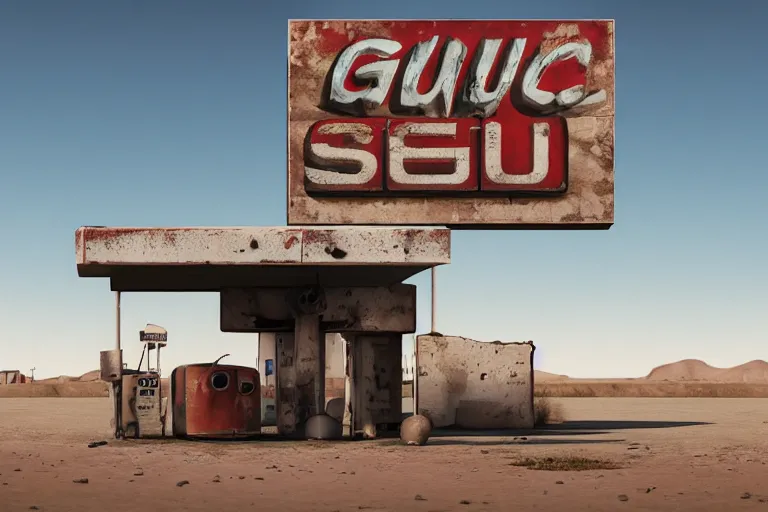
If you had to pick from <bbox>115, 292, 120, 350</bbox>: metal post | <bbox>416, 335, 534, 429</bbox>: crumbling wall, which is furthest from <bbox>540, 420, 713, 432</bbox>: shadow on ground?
<bbox>115, 292, 120, 350</bbox>: metal post

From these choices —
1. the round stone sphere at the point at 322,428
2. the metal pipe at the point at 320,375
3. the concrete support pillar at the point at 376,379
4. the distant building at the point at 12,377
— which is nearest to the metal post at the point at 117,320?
the metal pipe at the point at 320,375

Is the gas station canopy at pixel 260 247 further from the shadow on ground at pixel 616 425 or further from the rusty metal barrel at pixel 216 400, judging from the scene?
the shadow on ground at pixel 616 425

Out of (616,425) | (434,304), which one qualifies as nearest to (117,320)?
(434,304)

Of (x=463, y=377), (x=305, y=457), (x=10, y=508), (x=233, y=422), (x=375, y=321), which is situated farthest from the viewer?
(x=463, y=377)

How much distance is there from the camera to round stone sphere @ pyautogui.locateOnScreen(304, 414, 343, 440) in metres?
22.8

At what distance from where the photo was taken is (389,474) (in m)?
15.8

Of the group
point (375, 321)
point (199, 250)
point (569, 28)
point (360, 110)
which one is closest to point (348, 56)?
point (360, 110)

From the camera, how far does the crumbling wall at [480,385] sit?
2772 cm

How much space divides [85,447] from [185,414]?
7.78ft

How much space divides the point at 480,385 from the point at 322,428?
20.4 feet

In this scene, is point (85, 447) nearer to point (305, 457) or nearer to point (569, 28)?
point (305, 457)

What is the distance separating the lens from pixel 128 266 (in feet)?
71.5

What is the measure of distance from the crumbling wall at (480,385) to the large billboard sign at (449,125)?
3233mm

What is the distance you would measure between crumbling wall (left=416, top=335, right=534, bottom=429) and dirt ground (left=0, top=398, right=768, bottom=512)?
2807mm
